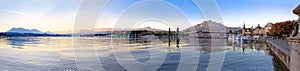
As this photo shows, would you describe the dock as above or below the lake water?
above

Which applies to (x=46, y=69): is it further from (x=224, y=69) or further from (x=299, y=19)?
(x=299, y=19)

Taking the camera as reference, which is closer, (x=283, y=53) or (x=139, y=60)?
(x=283, y=53)

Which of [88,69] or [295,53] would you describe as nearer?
[295,53]

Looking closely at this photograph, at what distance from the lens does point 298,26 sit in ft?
10.6

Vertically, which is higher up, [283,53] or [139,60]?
[283,53]

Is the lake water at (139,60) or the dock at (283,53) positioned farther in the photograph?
the lake water at (139,60)

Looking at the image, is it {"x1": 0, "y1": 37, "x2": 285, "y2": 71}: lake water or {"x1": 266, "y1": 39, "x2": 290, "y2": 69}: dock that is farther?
{"x1": 0, "y1": 37, "x2": 285, "y2": 71}: lake water

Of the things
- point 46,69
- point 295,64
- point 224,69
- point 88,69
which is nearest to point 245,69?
point 224,69

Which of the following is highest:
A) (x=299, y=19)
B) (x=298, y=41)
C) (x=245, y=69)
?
(x=299, y=19)

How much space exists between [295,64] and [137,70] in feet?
41.5

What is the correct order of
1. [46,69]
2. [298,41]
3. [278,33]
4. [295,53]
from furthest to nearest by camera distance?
[278,33], [46,69], [295,53], [298,41]

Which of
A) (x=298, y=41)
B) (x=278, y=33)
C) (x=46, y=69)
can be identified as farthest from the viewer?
(x=278, y=33)

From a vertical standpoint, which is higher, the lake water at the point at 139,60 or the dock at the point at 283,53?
the dock at the point at 283,53

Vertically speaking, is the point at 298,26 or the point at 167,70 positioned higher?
the point at 298,26
